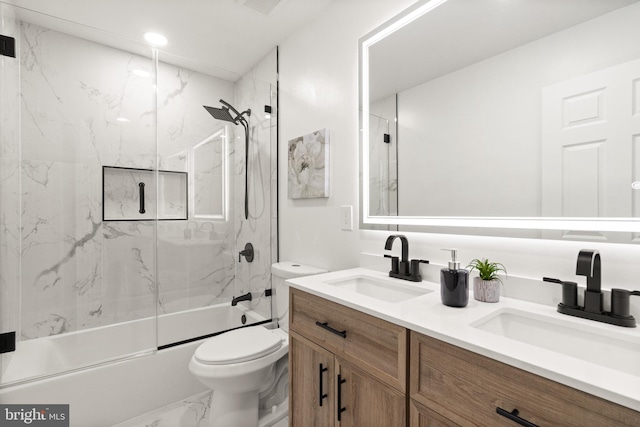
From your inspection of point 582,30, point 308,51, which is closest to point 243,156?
point 308,51

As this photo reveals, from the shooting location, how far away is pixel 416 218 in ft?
4.59

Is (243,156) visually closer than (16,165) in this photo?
No

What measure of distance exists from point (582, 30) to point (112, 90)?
2.73 meters

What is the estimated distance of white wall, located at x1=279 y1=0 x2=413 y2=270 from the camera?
66.1 inches

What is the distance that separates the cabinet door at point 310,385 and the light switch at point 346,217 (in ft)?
2.15

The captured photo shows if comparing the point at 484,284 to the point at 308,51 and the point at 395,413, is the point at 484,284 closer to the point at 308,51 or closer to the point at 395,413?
the point at 395,413

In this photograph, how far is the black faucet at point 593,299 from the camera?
30.5 inches

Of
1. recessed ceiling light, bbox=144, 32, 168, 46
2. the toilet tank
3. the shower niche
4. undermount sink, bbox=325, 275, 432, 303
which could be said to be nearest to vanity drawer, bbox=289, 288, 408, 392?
undermount sink, bbox=325, 275, 432, 303

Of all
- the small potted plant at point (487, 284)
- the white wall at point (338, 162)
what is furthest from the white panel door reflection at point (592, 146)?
the small potted plant at point (487, 284)

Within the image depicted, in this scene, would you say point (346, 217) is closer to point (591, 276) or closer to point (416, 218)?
point (416, 218)

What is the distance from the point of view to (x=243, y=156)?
2.42 m

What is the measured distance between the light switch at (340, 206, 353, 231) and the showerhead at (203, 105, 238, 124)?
1.31 meters

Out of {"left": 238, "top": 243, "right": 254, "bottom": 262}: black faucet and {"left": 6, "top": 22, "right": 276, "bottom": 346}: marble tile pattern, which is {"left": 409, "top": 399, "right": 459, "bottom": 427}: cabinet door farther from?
{"left": 238, "top": 243, "right": 254, "bottom": 262}: black faucet

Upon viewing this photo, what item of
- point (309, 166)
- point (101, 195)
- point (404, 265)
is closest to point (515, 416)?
point (404, 265)
